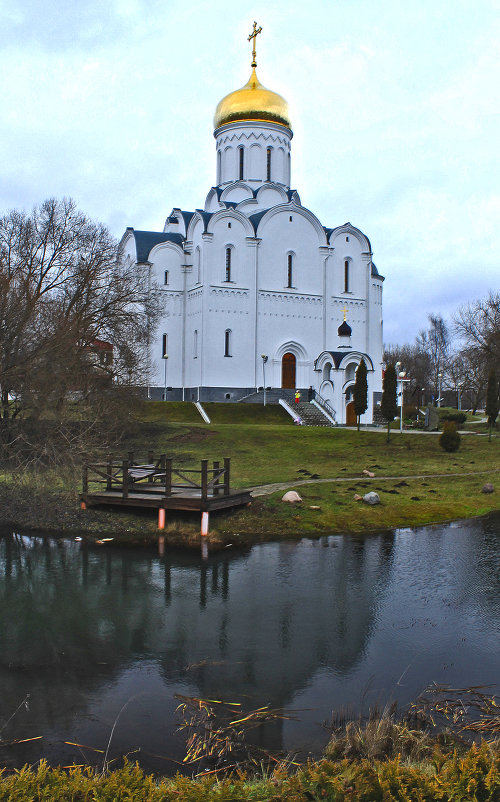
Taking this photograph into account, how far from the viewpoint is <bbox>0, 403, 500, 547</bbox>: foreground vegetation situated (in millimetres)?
16422

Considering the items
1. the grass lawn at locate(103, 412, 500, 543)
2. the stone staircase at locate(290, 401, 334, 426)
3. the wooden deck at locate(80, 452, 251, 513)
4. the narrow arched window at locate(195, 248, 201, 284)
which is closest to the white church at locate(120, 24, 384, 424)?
the narrow arched window at locate(195, 248, 201, 284)

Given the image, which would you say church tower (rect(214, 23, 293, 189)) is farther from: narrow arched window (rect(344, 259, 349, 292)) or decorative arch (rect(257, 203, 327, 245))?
narrow arched window (rect(344, 259, 349, 292))

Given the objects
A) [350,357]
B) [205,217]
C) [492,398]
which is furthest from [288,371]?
[492,398]

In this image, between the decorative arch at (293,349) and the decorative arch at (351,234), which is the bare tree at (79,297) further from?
the decorative arch at (351,234)

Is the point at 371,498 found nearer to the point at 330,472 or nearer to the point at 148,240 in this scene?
the point at 330,472

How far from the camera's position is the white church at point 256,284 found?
3944 cm

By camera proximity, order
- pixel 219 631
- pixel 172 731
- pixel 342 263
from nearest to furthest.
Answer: pixel 172 731 < pixel 219 631 < pixel 342 263

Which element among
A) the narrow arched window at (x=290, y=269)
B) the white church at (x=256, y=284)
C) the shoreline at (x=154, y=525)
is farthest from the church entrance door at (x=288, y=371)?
the shoreline at (x=154, y=525)

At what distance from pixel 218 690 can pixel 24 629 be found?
11.7 feet

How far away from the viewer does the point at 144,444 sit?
2731 centimetres

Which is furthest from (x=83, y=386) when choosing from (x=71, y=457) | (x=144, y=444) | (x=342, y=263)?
(x=342, y=263)

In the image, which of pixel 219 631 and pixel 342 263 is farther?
pixel 342 263

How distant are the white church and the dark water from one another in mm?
25128

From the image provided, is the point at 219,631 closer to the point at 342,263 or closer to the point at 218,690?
the point at 218,690
